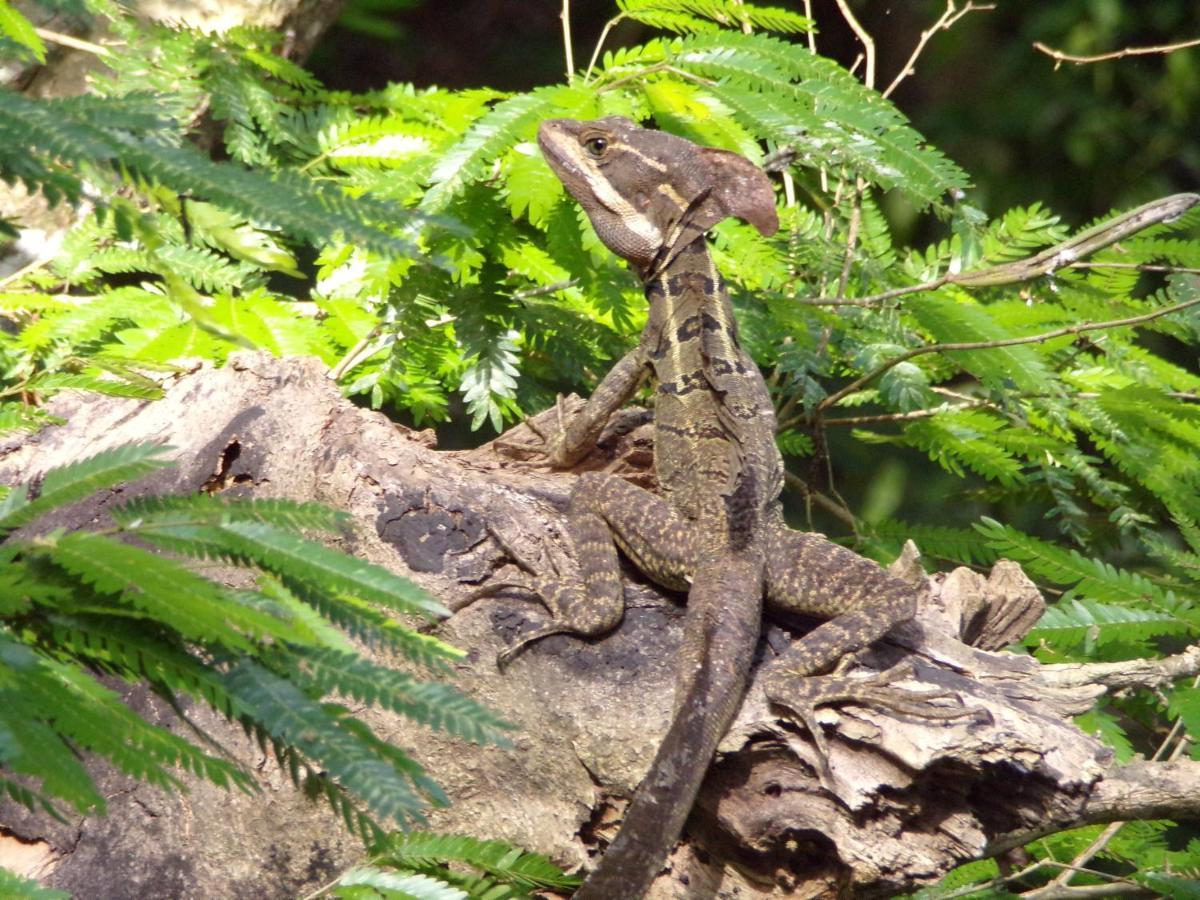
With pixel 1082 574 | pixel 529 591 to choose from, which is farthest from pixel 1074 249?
pixel 529 591

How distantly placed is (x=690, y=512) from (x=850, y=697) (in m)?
0.86

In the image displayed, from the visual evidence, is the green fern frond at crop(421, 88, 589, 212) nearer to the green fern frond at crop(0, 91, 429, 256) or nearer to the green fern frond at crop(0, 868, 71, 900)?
the green fern frond at crop(0, 91, 429, 256)

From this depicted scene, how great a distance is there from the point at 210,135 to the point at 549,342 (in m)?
2.21

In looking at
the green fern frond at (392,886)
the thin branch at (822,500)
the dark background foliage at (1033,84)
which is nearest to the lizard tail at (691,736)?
the green fern frond at (392,886)

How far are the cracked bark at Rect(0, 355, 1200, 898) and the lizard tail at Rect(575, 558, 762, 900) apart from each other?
0.38ft

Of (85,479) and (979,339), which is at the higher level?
A: (979,339)

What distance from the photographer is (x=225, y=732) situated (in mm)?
2990

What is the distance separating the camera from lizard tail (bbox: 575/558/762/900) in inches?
101

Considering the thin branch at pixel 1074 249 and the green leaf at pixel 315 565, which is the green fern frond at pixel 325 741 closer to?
the green leaf at pixel 315 565

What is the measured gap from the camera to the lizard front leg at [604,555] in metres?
3.12

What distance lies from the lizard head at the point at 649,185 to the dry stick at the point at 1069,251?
481 mm

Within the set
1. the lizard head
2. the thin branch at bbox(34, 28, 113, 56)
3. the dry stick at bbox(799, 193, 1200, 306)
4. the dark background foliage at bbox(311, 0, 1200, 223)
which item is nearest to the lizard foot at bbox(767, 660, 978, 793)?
the dry stick at bbox(799, 193, 1200, 306)

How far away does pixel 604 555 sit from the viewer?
3.33 meters

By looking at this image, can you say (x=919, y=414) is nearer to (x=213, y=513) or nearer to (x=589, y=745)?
(x=589, y=745)
